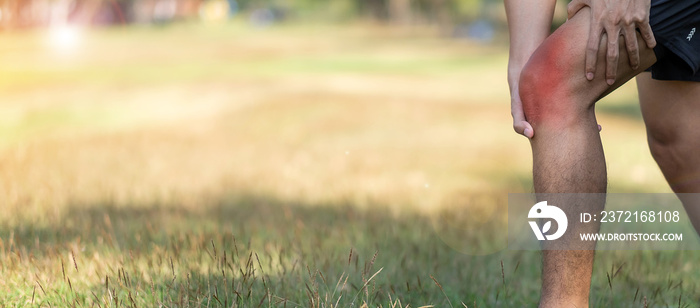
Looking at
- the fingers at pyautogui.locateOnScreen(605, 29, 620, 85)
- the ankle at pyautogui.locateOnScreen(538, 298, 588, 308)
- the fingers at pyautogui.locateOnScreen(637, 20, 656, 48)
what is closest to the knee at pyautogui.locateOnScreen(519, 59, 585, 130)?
the fingers at pyautogui.locateOnScreen(605, 29, 620, 85)

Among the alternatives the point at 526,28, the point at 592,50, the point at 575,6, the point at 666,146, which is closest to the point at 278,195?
the point at 666,146

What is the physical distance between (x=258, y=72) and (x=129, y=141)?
1262 centimetres

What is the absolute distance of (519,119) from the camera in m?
2.41

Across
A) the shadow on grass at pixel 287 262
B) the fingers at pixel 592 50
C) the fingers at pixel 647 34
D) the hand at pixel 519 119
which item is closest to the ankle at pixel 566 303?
the shadow on grass at pixel 287 262

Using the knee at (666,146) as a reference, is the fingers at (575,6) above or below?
above

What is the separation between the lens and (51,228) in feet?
13.1

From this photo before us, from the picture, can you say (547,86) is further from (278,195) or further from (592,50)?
(278,195)

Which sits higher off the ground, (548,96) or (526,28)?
(526,28)

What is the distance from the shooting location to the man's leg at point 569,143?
2268mm

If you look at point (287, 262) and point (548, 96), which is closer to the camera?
point (548, 96)

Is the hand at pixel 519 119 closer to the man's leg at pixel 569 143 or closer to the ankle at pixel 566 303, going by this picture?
the man's leg at pixel 569 143

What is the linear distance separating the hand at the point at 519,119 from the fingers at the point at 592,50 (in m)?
0.23

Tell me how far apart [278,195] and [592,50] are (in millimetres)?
4194

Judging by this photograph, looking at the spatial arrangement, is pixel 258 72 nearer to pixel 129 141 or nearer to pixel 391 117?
pixel 391 117
